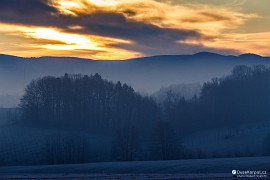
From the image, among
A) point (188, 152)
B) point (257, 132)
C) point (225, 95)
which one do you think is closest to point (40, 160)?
point (188, 152)

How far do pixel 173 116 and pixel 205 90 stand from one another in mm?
25177

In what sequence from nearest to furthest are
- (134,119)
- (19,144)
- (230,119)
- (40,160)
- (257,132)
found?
1. (40,160)
2. (19,144)
3. (257,132)
4. (134,119)
5. (230,119)

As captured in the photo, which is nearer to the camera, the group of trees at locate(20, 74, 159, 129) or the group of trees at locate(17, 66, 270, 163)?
the group of trees at locate(17, 66, 270, 163)

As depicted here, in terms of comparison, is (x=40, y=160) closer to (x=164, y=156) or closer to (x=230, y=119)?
(x=164, y=156)

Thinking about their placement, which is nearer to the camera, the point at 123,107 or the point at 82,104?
the point at 123,107

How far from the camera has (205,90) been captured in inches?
6245

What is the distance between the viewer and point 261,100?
15550 centimetres

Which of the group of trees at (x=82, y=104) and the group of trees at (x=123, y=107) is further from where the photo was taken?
the group of trees at (x=82, y=104)

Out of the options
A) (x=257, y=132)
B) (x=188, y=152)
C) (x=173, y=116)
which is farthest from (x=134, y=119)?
(x=188, y=152)

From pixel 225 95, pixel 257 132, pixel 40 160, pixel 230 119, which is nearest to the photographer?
pixel 40 160

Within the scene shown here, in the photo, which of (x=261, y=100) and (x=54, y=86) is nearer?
(x=54, y=86)

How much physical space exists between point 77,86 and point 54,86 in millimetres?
6496

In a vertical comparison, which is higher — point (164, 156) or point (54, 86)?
point (54, 86)

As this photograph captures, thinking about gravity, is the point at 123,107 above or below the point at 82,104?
below
